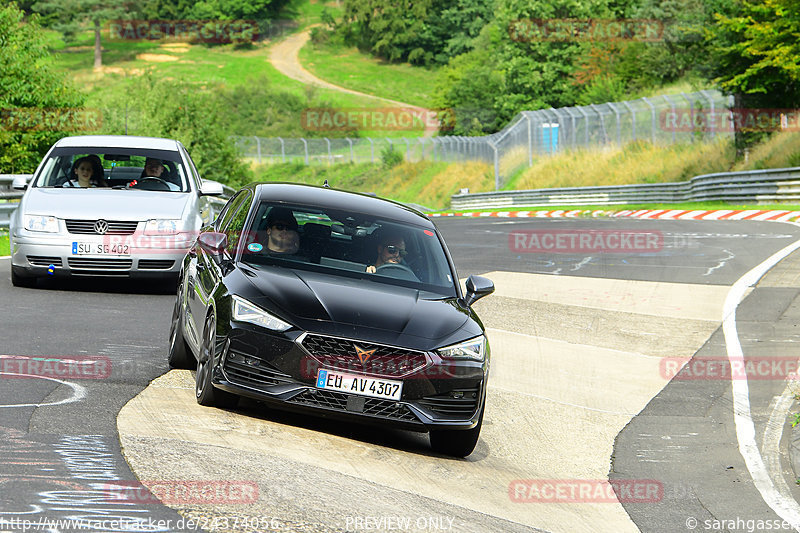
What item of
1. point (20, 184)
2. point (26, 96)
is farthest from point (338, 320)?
point (26, 96)

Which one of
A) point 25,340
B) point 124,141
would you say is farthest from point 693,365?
point 124,141

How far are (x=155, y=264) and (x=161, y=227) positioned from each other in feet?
1.37

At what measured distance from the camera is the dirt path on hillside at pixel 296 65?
138 metres

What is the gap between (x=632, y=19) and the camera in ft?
249

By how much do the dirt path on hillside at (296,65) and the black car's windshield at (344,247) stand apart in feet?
353

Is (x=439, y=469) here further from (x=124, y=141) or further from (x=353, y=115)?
(x=353, y=115)

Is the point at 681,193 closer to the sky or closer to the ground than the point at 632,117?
closer to the sky

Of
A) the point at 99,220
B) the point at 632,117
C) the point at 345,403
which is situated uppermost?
the point at 345,403

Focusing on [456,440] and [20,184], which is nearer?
[456,440]

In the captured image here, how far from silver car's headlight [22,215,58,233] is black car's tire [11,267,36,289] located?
610 mm

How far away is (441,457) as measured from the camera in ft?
24.0

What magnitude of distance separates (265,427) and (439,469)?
1.09 meters

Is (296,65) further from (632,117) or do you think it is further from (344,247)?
(344,247)

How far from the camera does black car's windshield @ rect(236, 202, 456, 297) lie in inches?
311
